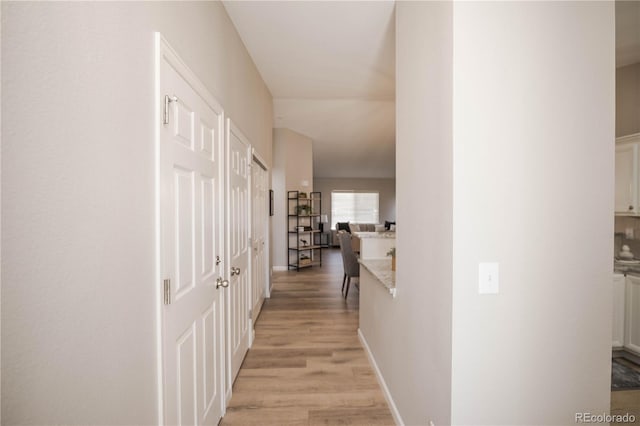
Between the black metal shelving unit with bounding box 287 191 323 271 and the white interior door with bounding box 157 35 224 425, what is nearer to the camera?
the white interior door with bounding box 157 35 224 425

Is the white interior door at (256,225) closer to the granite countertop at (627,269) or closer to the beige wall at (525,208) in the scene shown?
the beige wall at (525,208)

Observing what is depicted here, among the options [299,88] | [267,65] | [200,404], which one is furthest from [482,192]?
[299,88]

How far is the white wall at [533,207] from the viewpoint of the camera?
3.98 ft

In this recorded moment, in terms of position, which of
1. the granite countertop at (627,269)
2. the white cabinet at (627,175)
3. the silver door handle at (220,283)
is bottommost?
the granite countertop at (627,269)

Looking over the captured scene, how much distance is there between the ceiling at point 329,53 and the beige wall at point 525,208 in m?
1.39

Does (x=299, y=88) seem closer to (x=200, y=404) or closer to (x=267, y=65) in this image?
(x=267, y=65)

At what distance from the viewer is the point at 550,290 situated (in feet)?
4.13

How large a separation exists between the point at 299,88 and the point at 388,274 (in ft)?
9.58

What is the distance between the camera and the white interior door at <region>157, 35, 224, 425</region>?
125 cm

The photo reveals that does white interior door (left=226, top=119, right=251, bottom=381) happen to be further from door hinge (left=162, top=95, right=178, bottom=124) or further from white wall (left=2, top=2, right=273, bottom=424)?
white wall (left=2, top=2, right=273, bottom=424)

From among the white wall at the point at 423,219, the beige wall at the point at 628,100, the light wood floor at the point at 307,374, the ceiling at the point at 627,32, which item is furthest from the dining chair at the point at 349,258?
the ceiling at the point at 627,32

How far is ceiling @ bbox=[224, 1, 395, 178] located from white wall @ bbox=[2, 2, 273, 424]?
57.4 inches

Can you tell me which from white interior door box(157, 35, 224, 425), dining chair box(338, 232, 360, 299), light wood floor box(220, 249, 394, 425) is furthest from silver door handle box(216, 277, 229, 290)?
dining chair box(338, 232, 360, 299)

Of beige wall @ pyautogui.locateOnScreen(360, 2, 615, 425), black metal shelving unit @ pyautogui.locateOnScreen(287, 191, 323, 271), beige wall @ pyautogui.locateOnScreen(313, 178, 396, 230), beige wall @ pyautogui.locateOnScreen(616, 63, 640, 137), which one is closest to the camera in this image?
beige wall @ pyautogui.locateOnScreen(360, 2, 615, 425)
